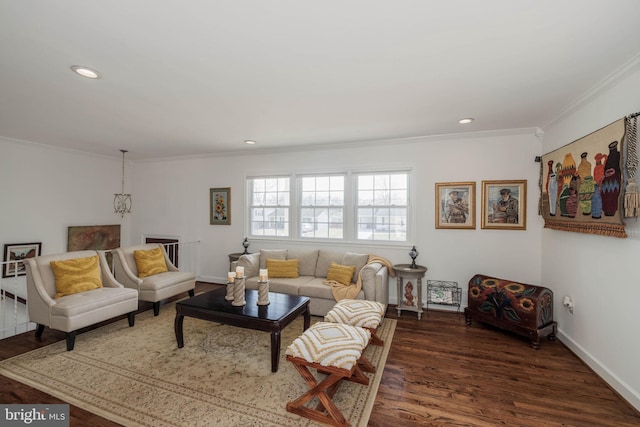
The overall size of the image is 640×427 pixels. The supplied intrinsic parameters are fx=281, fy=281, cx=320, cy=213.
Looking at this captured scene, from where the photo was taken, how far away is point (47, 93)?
2.69 meters

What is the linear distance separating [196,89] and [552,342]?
4.54 m

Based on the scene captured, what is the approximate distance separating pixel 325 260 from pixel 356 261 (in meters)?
0.52

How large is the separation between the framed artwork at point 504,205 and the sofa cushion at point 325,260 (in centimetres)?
213

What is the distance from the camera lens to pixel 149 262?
421 cm

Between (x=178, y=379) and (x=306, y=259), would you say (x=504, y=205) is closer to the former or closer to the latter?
(x=306, y=259)

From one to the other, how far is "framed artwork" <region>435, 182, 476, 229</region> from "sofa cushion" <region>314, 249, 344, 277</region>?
1563mm

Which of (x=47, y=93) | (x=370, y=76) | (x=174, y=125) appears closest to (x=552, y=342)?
(x=370, y=76)

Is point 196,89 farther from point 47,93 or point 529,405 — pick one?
point 529,405

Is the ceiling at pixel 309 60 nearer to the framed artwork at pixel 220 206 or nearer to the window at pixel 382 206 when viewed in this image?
the window at pixel 382 206

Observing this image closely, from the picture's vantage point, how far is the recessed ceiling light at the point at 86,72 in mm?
2191

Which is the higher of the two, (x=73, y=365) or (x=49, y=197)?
(x=49, y=197)

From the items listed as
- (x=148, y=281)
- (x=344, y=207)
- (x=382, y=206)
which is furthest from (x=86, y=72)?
(x=382, y=206)

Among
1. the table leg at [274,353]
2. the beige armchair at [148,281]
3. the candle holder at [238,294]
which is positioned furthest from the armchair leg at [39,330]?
the table leg at [274,353]

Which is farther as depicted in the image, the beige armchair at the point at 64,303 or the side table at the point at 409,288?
the side table at the point at 409,288
